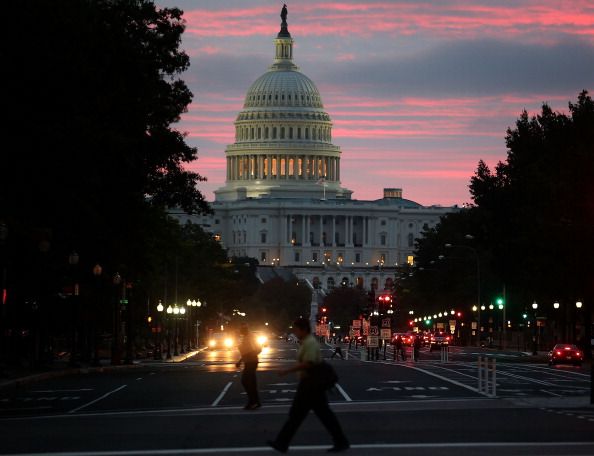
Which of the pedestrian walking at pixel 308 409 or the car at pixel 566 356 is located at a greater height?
the car at pixel 566 356

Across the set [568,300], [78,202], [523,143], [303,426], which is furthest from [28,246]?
[523,143]

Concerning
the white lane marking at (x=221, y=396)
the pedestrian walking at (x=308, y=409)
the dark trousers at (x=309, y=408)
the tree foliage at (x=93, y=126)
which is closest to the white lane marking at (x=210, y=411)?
the white lane marking at (x=221, y=396)

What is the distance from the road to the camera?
92.8ft

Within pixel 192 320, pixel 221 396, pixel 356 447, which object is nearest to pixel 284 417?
pixel 356 447

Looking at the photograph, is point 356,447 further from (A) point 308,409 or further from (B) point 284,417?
(B) point 284,417

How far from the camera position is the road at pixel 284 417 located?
28.3m

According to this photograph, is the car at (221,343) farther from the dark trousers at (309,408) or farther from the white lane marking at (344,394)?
the dark trousers at (309,408)

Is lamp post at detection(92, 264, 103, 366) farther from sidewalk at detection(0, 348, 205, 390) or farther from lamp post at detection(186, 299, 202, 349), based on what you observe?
lamp post at detection(186, 299, 202, 349)

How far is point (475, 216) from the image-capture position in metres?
128

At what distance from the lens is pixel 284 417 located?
36.5 m

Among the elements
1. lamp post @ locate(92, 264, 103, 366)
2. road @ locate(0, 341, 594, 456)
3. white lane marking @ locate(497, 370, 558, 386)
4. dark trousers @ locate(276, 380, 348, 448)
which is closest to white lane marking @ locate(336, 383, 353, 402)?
road @ locate(0, 341, 594, 456)

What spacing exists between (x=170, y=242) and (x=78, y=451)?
67.7m

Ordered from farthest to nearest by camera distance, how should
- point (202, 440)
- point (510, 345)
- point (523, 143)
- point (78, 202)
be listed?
point (510, 345) → point (523, 143) → point (78, 202) → point (202, 440)

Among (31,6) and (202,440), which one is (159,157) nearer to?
(31,6)
